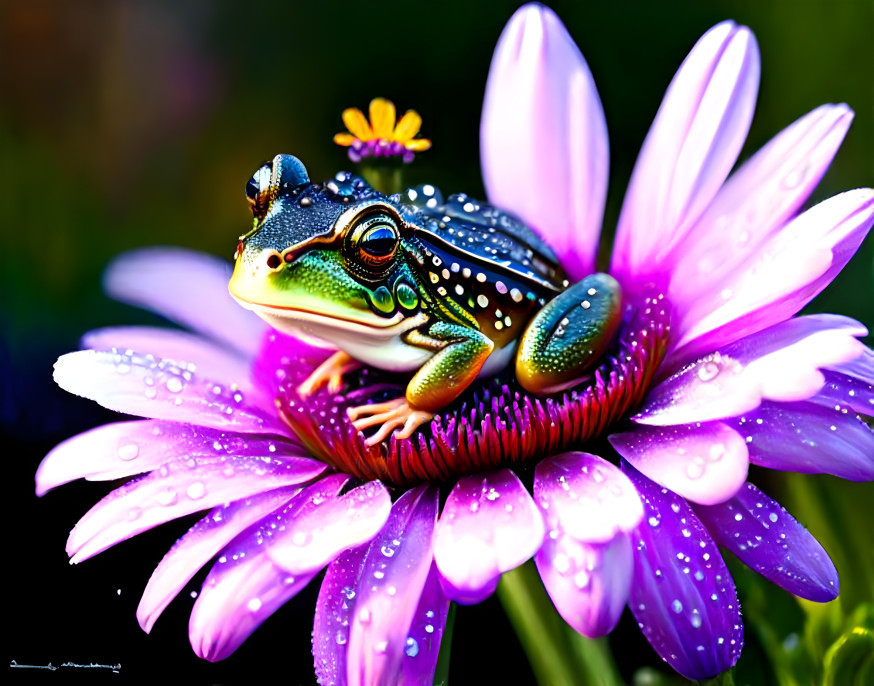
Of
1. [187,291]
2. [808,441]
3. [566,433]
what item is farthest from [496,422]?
[187,291]

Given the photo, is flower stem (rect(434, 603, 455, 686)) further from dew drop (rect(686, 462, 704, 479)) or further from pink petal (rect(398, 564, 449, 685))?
dew drop (rect(686, 462, 704, 479))

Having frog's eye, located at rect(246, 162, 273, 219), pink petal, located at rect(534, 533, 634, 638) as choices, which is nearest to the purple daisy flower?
pink petal, located at rect(534, 533, 634, 638)

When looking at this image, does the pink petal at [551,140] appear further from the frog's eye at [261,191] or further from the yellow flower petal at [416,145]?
the frog's eye at [261,191]

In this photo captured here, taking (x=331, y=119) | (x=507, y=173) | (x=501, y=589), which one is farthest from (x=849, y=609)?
(x=331, y=119)

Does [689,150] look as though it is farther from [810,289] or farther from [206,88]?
[206,88]

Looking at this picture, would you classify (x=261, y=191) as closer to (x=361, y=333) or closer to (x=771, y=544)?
(x=361, y=333)

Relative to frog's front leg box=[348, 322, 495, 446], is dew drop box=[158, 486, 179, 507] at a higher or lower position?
lower

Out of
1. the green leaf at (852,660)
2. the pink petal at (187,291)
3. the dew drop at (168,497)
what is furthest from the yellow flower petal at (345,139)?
the green leaf at (852,660)
